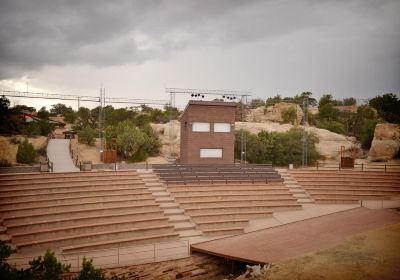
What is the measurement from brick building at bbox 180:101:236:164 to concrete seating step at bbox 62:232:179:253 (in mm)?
12449

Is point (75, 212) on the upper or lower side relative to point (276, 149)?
lower

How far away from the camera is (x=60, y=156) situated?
31.2 metres

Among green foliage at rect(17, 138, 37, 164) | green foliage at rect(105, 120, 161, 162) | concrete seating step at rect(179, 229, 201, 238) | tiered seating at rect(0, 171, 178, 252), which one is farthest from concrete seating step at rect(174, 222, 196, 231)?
green foliage at rect(105, 120, 161, 162)

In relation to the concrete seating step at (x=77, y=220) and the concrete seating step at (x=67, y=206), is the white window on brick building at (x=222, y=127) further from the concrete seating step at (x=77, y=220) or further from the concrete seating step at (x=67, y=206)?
the concrete seating step at (x=77, y=220)

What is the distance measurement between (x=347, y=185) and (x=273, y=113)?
45.6m

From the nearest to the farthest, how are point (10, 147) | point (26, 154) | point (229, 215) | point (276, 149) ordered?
point (229, 215) < point (26, 154) < point (10, 147) < point (276, 149)

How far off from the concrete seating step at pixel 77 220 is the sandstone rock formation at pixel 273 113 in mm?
54777

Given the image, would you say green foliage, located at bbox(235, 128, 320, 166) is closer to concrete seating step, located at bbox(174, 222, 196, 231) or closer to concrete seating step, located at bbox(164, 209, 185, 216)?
concrete seating step, located at bbox(164, 209, 185, 216)

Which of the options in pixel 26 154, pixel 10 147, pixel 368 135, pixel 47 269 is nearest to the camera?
pixel 47 269

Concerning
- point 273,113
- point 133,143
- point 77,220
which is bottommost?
point 77,220

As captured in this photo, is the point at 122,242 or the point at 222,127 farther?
the point at 222,127

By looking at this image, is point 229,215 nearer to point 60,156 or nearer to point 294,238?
point 294,238

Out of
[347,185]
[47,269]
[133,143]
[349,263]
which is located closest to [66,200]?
[47,269]

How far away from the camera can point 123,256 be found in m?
15.5
